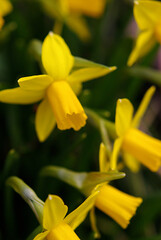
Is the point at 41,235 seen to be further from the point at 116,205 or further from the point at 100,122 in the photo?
the point at 100,122

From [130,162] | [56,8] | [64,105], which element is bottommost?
[130,162]

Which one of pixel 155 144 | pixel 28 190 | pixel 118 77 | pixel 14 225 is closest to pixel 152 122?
pixel 118 77

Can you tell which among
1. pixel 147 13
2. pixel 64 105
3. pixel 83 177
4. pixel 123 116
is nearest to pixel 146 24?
pixel 147 13

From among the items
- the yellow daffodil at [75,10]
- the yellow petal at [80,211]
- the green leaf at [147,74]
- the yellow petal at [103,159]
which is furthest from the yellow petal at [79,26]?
the yellow petal at [80,211]

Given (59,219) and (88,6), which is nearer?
(59,219)

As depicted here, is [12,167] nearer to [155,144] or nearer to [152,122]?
[155,144]

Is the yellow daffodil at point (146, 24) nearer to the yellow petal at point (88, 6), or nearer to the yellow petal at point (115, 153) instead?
the yellow petal at point (115, 153)
